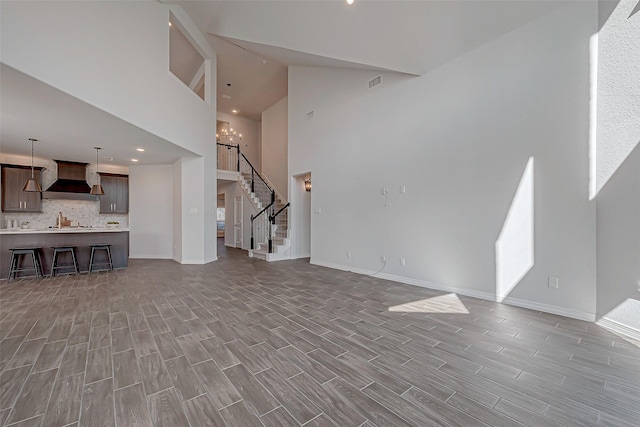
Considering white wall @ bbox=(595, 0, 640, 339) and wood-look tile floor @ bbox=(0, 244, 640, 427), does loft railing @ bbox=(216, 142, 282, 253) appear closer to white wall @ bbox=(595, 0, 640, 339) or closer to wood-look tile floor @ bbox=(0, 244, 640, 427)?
wood-look tile floor @ bbox=(0, 244, 640, 427)

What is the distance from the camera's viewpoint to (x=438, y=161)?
14.8 ft

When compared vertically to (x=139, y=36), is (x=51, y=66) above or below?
below

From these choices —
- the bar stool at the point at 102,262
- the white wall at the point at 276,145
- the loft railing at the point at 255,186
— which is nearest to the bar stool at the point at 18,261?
the bar stool at the point at 102,262

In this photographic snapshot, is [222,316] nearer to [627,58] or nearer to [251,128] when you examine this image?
[627,58]

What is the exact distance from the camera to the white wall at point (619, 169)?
277 cm

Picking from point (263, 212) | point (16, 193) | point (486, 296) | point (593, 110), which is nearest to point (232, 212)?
point (263, 212)

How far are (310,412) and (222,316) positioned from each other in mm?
1975

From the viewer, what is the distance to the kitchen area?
569 centimetres

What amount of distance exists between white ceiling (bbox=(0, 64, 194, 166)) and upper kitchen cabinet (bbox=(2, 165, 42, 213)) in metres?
0.62

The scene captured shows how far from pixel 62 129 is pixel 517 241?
767cm

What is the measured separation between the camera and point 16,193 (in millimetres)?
6746

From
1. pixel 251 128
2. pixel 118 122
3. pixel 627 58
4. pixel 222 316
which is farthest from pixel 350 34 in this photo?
pixel 251 128

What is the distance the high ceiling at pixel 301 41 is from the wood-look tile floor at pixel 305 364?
9.19ft

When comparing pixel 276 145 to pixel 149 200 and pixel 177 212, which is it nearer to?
pixel 177 212
